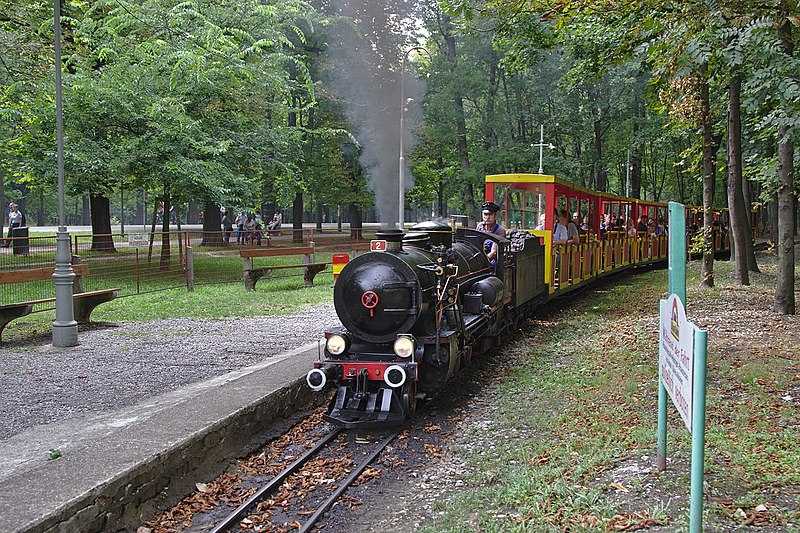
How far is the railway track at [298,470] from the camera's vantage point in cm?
555

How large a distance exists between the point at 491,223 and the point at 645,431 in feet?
18.1

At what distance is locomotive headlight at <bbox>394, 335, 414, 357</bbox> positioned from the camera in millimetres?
→ 7652

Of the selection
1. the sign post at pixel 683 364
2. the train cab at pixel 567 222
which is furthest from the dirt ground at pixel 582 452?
the train cab at pixel 567 222

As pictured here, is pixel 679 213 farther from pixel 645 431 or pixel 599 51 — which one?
pixel 599 51

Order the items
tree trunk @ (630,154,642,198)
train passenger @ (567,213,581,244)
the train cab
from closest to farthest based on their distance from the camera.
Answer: the train cab, train passenger @ (567,213,581,244), tree trunk @ (630,154,642,198)

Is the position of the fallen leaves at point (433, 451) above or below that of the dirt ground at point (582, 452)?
below

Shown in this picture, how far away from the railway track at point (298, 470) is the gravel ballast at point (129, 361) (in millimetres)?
2428

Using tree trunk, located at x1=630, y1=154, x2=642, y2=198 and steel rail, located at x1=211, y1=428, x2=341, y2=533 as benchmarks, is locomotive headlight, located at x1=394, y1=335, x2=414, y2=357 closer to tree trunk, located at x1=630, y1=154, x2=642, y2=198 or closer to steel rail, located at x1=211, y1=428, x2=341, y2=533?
steel rail, located at x1=211, y1=428, x2=341, y2=533

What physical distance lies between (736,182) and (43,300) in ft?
42.9

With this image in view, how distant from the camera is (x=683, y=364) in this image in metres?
3.98

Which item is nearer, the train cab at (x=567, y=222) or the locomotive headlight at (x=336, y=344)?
the locomotive headlight at (x=336, y=344)

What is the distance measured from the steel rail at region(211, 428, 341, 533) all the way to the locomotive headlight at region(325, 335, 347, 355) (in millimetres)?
812

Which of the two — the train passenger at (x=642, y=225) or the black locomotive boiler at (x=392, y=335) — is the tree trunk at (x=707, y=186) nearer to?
the black locomotive boiler at (x=392, y=335)

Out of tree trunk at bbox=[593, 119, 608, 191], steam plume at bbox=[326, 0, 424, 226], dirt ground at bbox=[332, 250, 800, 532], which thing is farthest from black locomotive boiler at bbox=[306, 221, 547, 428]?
tree trunk at bbox=[593, 119, 608, 191]
